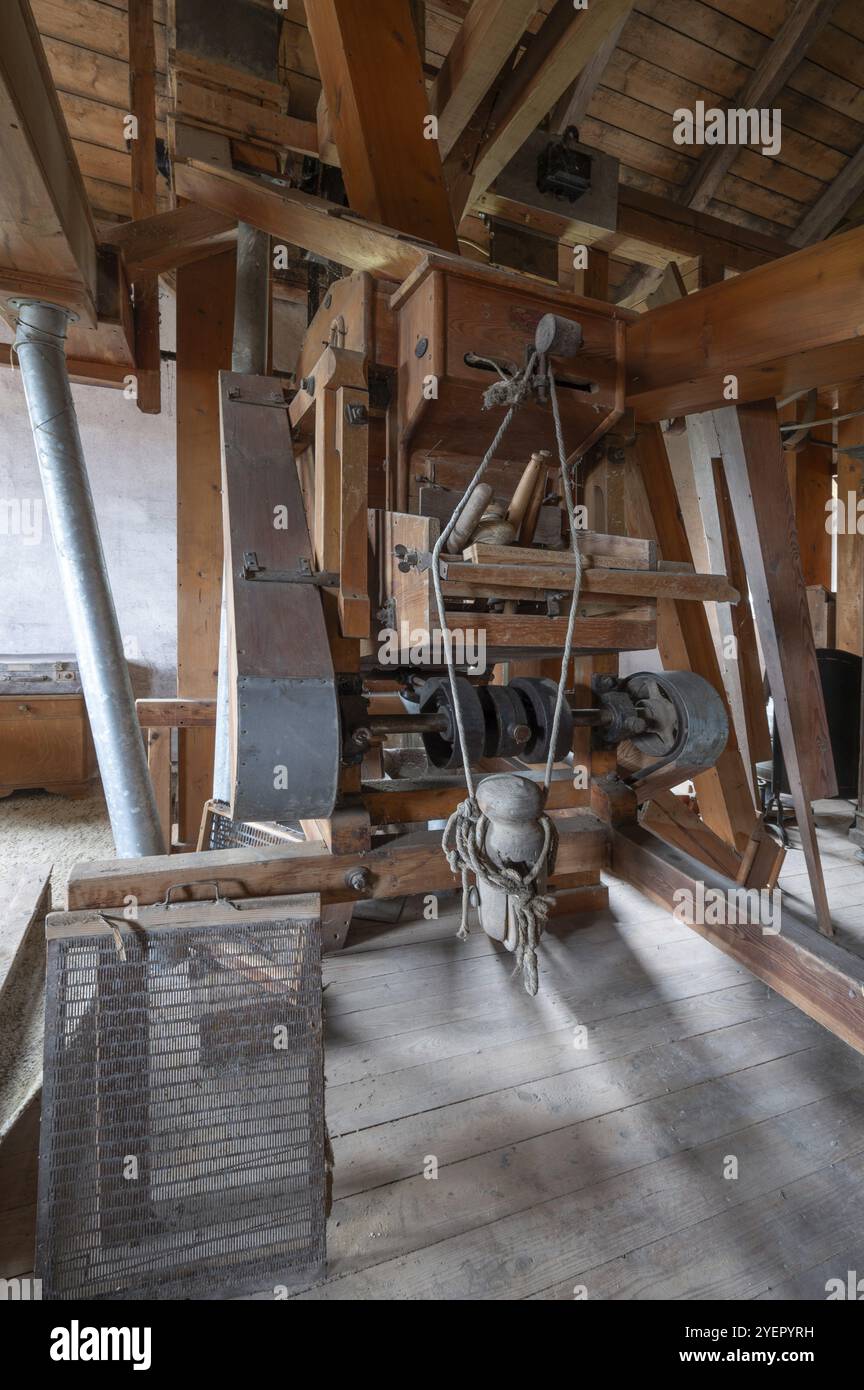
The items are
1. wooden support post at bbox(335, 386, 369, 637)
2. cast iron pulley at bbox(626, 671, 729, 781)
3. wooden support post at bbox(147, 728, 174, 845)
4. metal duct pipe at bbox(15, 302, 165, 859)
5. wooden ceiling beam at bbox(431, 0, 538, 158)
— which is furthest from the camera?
wooden support post at bbox(147, 728, 174, 845)

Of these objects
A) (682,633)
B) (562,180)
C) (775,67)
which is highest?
(775,67)

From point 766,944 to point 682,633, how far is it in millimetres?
1288

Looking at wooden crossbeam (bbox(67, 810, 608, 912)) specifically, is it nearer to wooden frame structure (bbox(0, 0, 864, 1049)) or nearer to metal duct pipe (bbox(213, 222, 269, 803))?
wooden frame structure (bbox(0, 0, 864, 1049))

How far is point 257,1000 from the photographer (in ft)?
4.19

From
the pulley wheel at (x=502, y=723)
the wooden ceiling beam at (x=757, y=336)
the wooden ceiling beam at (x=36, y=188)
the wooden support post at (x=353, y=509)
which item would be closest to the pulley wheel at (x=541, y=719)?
the pulley wheel at (x=502, y=723)

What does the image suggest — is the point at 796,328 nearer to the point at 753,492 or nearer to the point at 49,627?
the point at 753,492

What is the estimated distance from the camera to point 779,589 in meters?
2.10

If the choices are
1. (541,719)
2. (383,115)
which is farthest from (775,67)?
(541,719)

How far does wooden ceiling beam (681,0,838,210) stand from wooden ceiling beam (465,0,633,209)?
199 cm

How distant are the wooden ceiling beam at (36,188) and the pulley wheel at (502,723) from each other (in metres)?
1.45

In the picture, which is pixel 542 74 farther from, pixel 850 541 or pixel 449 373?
pixel 850 541

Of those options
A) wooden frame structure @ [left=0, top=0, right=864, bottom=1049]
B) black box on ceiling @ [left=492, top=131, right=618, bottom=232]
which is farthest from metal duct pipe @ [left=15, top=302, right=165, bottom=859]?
black box on ceiling @ [left=492, top=131, right=618, bottom=232]

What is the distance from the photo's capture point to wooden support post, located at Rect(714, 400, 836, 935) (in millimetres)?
2105
